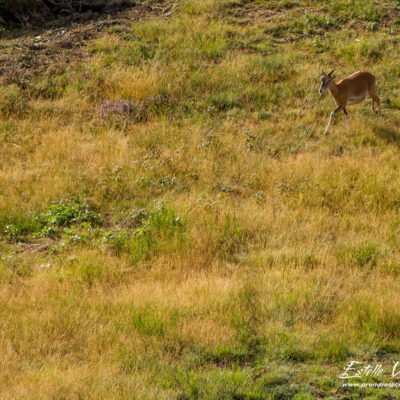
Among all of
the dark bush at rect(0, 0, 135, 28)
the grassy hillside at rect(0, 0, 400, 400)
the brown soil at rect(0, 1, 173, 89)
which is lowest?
the grassy hillside at rect(0, 0, 400, 400)

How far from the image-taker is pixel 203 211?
9.02 m

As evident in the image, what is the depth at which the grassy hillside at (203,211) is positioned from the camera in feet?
18.2

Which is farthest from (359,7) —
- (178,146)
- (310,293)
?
(310,293)

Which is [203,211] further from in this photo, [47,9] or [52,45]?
[47,9]

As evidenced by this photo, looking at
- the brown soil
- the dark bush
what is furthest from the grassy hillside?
the dark bush

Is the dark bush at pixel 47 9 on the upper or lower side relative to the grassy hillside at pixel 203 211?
upper

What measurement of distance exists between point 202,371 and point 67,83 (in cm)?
1104

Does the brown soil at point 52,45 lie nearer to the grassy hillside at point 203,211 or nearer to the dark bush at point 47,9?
the grassy hillside at point 203,211

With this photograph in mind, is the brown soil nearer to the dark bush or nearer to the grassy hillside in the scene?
the grassy hillside

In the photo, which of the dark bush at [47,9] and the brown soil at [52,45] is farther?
the dark bush at [47,9]

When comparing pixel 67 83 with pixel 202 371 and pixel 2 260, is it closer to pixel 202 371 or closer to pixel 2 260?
pixel 2 260

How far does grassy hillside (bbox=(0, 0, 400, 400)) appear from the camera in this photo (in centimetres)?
555

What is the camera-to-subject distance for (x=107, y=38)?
1633 centimetres

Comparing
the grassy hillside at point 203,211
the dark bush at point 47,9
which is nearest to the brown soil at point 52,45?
the grassy hillside at point 203,211
